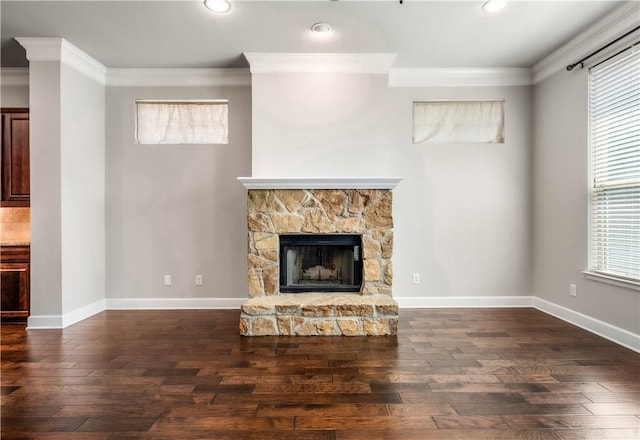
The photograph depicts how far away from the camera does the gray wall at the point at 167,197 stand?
14.0 ft

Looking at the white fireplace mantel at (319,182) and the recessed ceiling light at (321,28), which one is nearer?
the recessed ceiling light at (321,28)

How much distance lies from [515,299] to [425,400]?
276 cm

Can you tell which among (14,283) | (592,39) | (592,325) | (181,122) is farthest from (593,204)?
(14,283)

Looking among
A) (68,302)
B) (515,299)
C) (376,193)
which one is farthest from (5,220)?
(515,299)

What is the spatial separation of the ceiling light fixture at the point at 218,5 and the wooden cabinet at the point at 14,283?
2.93m

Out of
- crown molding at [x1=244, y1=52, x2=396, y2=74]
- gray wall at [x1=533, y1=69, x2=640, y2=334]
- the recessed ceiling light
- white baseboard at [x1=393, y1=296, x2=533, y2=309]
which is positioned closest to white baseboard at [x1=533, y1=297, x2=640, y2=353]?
gray wall at [x1=533, y1=69, x2=640, y2=334]

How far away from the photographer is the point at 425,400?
2.12 m

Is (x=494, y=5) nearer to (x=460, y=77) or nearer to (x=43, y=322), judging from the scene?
(x=460, y=77)

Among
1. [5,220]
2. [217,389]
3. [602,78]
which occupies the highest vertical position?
[602,78]

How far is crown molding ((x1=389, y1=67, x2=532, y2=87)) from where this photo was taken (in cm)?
420

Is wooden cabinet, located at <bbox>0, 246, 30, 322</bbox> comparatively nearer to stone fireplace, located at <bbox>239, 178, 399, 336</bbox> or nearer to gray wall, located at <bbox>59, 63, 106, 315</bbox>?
gray wall, located at <bbox>59, 63, 106, 315</bbox>

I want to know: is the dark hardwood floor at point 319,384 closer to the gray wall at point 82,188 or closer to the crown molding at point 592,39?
the gray wall at point 82,188

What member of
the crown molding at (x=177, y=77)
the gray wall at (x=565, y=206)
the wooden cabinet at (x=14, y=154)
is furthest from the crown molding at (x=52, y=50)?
the gray wall at (x=565, y=206)

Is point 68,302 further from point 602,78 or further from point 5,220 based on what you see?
point 602,78
